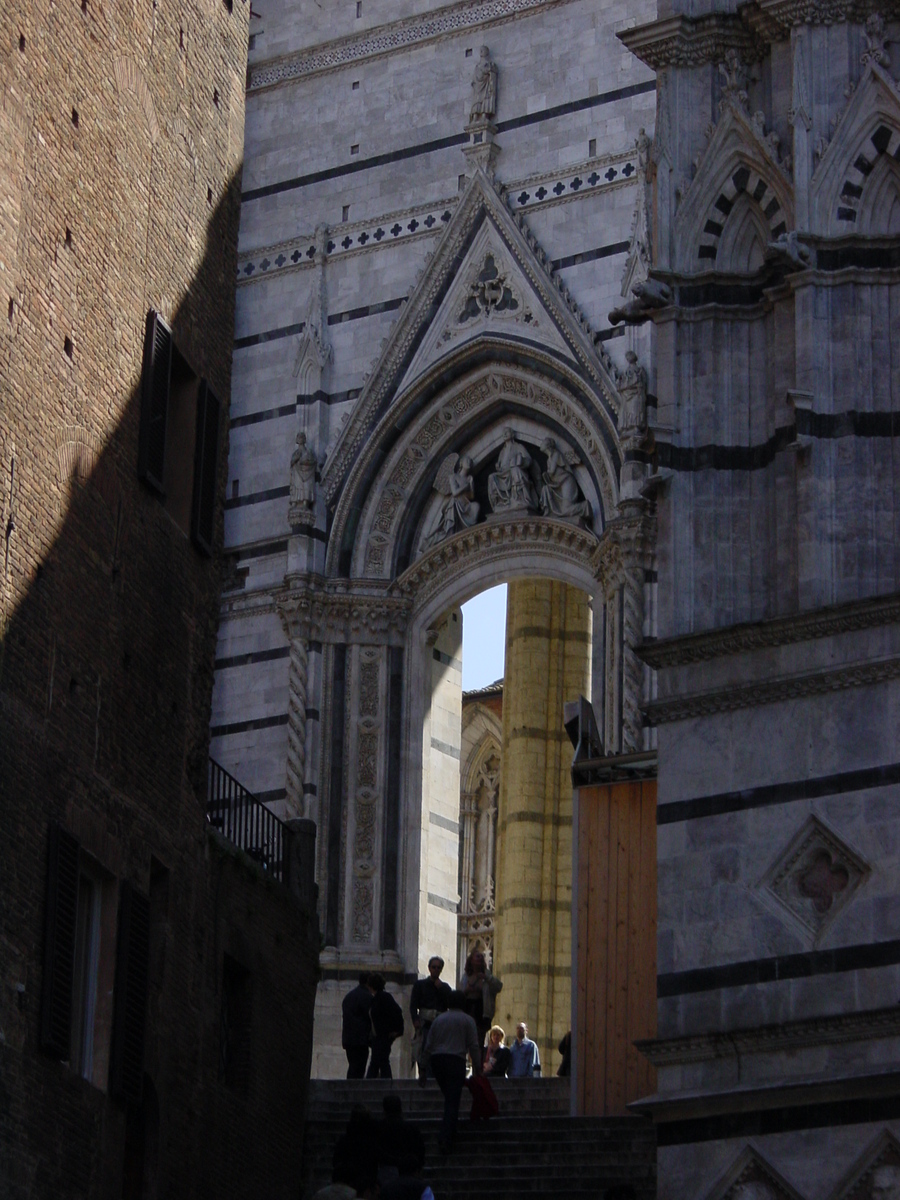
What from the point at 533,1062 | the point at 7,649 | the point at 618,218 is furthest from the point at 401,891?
the point at 7,649

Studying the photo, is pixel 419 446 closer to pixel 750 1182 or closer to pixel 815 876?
pixel 815 876

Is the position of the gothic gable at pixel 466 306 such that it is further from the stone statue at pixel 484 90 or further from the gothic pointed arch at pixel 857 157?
the gothic pointed arch at pixel 857 157

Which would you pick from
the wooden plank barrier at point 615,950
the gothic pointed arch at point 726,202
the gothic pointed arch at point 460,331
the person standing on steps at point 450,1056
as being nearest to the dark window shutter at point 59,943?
the person standing on steps at point 450,1056

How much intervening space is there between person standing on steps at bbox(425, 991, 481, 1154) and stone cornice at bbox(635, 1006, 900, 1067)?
2.95 metres

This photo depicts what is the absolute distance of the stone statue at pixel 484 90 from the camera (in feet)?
89.1

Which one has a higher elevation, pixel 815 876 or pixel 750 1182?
pixel 815 876

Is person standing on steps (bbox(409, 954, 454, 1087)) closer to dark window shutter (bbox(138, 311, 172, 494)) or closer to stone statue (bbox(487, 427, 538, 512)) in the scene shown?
dark window shutter (bbox(138, 311, 172, 494))

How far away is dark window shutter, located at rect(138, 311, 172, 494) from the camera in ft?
59.5

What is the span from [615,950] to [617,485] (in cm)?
734

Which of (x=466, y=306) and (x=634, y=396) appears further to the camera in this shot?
(x=466, y=306)

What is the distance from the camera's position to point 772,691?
15.2 meters

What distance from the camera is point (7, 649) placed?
15781 mm

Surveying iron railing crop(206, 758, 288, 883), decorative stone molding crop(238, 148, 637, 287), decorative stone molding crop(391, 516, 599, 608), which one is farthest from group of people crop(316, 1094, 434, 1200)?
decorative stone molding crop(238, 148, 637, 287)

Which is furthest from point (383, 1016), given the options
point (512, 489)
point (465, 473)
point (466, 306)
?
point (466, 306)
